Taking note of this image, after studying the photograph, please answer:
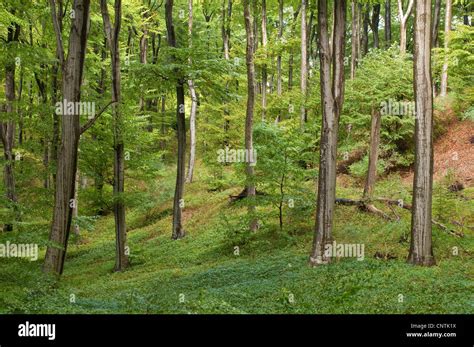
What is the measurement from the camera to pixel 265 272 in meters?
11.0

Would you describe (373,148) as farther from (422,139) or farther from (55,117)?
(55,117)

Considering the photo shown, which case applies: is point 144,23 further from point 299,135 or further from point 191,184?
point 299,135

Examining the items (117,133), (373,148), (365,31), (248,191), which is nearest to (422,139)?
(373,148)

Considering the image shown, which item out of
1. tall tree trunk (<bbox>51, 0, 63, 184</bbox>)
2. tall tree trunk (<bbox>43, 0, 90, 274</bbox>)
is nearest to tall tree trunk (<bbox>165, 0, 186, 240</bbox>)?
tall tree trunk (<bbox>51, 0, 63, 184</bbox>)

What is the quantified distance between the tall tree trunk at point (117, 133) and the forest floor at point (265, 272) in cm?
61

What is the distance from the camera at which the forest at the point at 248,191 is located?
8477 mm

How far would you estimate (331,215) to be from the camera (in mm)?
11102

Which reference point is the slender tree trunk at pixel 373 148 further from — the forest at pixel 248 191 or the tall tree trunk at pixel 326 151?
the tall tree trunk at pixel 326 151

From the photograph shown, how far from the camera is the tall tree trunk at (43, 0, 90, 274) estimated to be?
968cm

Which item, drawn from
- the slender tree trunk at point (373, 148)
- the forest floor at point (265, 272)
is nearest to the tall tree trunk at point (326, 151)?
the forest floor at point (265, 272)

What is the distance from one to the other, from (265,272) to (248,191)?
15.2ft

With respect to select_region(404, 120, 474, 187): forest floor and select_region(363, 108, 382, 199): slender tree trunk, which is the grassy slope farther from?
select_region(404, 120, 474, 187): forest floor
